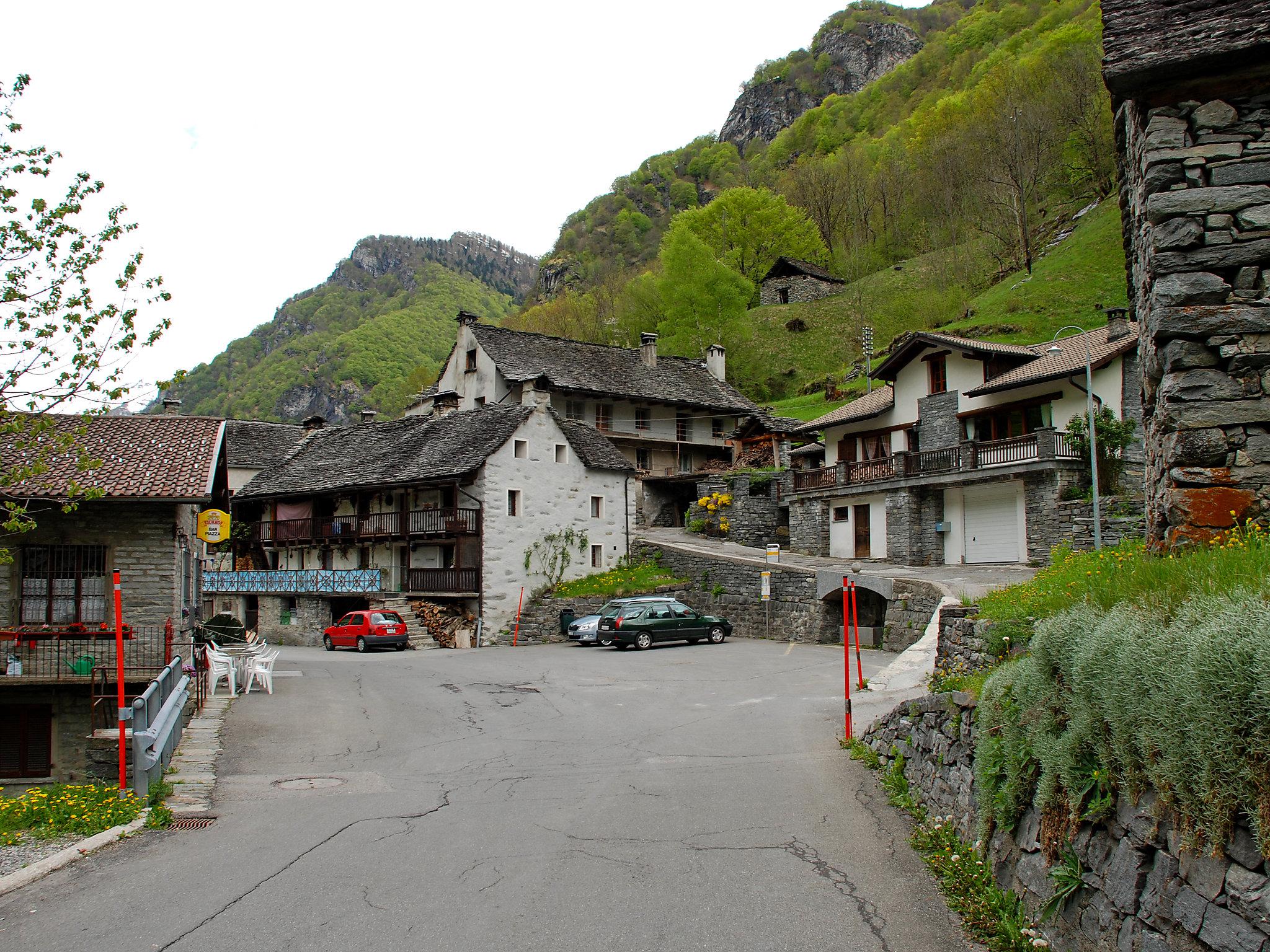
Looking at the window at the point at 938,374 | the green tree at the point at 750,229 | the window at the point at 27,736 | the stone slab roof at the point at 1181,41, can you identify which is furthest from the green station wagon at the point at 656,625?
the green tree at the point at 750,229

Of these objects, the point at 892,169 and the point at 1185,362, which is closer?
the point at 1185,362

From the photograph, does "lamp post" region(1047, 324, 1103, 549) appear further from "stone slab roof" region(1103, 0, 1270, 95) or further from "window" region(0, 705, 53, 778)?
"window" region(0, 705, 53, 778)

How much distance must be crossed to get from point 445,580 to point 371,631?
3756mm

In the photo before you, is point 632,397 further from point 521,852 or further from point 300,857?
point 300,857

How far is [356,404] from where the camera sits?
114 m

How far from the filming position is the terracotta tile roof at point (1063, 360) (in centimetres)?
3086

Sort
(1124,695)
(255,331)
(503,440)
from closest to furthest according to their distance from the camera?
(1124,695) → (503,440) → (255,331)

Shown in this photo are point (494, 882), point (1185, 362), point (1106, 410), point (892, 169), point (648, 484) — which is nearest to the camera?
point (494, 882)

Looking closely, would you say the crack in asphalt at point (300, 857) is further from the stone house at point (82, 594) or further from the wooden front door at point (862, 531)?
the wooden front door at point (862, 531)

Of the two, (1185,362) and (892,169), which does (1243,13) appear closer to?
(1185,362)

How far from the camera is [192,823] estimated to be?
10.2 m

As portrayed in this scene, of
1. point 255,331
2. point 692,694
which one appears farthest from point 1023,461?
point 255,331

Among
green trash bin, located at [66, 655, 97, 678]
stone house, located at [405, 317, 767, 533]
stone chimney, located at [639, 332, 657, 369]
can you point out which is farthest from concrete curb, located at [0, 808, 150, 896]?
stone chimney, located at [639, 332, 657, 369]

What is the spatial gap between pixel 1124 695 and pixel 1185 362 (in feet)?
15.8
